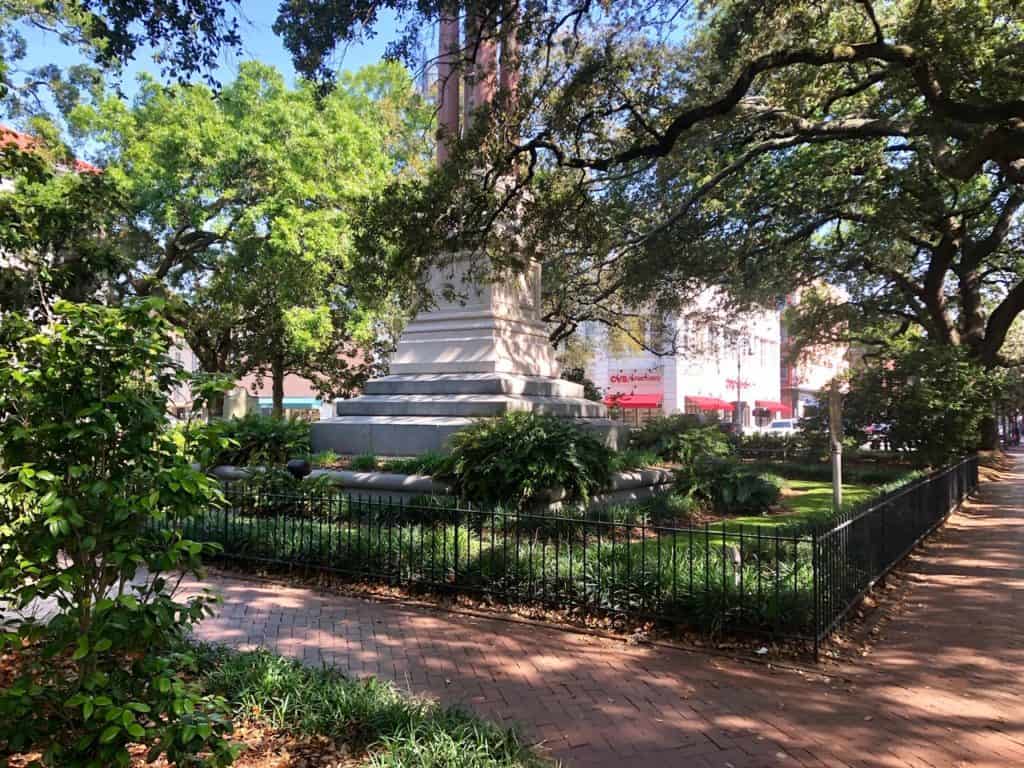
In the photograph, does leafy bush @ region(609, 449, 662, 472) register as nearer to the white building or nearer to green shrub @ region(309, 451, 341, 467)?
green shrub @ region(309, 451, 341, 467)

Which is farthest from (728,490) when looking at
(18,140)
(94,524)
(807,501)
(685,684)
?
(18,140)

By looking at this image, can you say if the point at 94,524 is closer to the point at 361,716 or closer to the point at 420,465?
the point at 361,716

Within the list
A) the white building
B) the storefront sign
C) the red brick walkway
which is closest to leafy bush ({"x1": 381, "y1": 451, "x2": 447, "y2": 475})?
the red brick walkway

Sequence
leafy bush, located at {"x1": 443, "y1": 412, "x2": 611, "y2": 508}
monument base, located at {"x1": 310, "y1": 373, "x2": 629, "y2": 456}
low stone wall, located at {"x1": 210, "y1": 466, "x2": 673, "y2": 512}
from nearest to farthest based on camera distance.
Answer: leafy bush, located at {"x1": 443, "y1": 412, "x2": 611, "y2": 508}
low stone wall, located at {"x1": 210, "y1": 466, "x2": 673, "y2": 512}
monument base, located at {"x1": 310, "y1": 373, "x2": 629, "y2": 456}

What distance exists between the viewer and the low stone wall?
9.02 m

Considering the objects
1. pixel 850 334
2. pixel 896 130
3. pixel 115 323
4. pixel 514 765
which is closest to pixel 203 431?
pixel 115 323

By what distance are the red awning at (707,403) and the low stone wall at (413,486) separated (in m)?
46.8

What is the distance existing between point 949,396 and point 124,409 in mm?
18235

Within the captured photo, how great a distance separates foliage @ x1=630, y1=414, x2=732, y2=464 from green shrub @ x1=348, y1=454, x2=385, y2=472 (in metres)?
5.70

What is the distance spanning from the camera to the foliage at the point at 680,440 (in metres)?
14.2

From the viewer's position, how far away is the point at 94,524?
2824 mm

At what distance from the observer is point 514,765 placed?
321 cm

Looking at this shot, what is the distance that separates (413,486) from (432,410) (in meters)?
2.21

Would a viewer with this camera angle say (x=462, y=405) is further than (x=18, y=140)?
No
